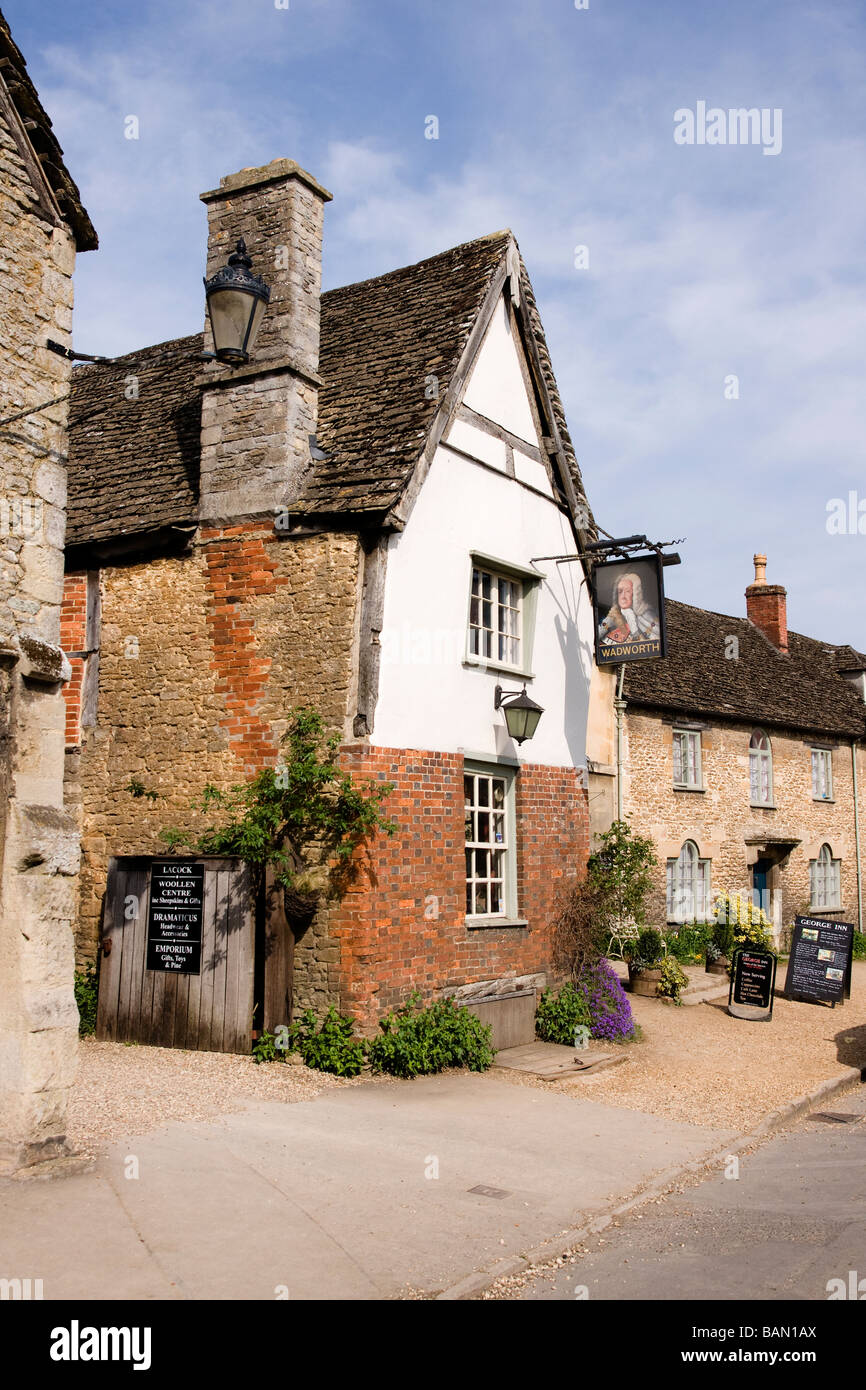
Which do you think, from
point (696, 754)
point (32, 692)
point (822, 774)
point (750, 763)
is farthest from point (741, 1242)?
point (822, 774)

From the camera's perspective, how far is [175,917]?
9977 millimetres

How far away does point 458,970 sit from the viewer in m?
10.8

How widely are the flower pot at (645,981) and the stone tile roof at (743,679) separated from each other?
525 cm

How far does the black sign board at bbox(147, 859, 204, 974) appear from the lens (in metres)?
9.84

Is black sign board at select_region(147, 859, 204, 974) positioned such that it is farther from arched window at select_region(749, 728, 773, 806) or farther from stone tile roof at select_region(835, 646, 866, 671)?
stone tile roof at select_region(835, 646, 866, 671)

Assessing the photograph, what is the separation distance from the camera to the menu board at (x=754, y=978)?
14734 mm

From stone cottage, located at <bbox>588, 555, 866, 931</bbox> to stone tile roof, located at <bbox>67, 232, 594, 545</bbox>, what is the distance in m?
8.27

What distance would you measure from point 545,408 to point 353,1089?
8.03 metres

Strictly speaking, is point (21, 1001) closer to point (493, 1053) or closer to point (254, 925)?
point (254, 925)

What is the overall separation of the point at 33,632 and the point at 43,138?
316 cm

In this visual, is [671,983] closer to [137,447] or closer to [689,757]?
[689,757]

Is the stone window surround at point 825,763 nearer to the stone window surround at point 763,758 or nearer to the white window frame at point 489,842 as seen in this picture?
the stone window surround at point 763,758

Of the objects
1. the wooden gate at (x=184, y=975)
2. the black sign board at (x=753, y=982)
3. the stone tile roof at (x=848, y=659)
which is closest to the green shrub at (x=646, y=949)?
the black sign board at (x=753, y=982)
